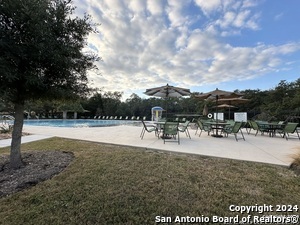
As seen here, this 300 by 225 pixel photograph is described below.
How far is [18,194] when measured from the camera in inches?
85.1

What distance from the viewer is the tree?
229cm

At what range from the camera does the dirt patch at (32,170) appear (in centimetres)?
243

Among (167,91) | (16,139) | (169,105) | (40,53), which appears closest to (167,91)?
(167,91)

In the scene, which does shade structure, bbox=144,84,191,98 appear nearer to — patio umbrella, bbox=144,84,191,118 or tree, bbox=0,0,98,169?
patio umbrella, bbox=144,84,191,118

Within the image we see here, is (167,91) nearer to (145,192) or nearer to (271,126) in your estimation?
(271,126)

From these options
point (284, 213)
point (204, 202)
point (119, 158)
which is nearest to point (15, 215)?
point (119, 158)

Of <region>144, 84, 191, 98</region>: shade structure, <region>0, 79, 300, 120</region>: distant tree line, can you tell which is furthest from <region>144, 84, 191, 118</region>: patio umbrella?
<region>0, 79, 300, 120</region>: distant tree line

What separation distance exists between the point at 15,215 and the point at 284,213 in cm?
316

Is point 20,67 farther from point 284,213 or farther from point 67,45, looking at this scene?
point 284,213

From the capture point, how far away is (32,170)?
2949 millimetres

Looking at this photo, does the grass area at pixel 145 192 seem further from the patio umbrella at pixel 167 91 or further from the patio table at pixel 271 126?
the patio table at pixel 271 126

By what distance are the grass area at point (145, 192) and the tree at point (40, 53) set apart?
160 centimetres

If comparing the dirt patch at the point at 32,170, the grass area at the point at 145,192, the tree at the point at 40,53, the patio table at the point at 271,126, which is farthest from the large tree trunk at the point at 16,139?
the patio table at the point at 271,126

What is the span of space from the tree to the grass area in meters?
1.60
